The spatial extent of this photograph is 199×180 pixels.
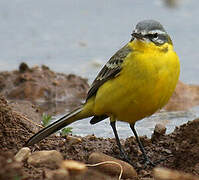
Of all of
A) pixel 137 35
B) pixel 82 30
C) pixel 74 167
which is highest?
pixel 137 35

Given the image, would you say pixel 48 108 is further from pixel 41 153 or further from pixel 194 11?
pixel 194 11

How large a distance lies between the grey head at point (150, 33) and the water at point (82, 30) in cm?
581

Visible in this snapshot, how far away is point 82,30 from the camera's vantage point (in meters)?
16.6

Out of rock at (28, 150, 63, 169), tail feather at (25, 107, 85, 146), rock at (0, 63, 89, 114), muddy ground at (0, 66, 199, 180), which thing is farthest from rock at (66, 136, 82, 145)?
rock at (0, 63, 89, 114)

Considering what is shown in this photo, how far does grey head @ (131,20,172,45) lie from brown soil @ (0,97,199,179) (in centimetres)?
110

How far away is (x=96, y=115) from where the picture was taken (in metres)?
8.89

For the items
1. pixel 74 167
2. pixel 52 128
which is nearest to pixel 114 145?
pixel 52 128

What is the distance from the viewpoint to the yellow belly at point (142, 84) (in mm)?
8047

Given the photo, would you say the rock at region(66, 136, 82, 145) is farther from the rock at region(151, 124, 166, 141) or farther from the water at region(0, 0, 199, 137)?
the water at region(0, 0, 199, 137)

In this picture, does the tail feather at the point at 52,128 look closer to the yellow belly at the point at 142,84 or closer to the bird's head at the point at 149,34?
the yellow belly at the point at 142,84

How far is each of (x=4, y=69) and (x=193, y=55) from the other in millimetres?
4207

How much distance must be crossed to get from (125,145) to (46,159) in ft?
6.44

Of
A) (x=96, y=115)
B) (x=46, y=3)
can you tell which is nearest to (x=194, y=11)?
(x=46, y=3)

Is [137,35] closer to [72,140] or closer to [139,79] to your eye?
[139,79]
